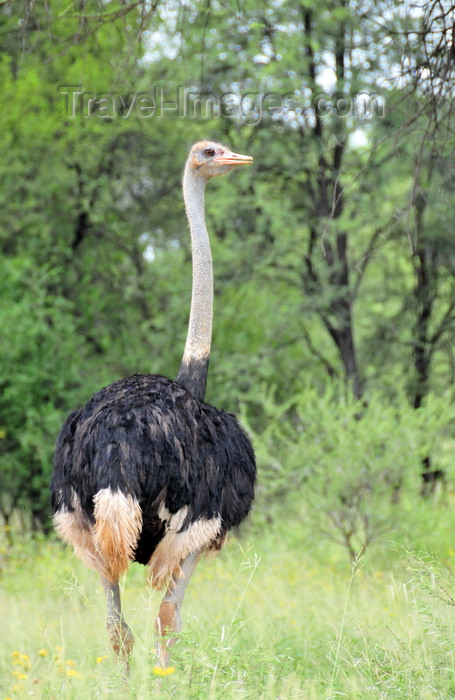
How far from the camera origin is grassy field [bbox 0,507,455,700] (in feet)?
10.3

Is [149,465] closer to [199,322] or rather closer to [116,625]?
[116,625]

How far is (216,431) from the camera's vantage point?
3818 mm

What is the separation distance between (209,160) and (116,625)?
238cm

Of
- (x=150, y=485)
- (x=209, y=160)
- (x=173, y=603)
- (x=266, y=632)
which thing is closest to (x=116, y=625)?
(x=173, y=603)

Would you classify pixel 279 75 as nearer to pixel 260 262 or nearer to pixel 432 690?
pixel 260 262

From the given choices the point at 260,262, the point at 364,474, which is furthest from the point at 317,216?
the point at 364,474

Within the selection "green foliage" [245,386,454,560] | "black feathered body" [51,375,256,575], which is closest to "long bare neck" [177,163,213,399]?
"black feathered body" [51,375,256,575]

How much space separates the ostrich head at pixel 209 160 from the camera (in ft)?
15.4

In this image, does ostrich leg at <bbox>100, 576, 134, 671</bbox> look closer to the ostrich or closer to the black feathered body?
the ostrich

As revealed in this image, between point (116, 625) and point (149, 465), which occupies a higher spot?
point (149, 465)

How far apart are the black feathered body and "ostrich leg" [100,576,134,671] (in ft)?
0.44

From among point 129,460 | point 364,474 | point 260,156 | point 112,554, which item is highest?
point 260,156

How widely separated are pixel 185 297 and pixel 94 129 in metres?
2.30

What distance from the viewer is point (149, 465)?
340 cm
